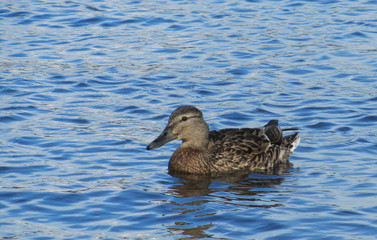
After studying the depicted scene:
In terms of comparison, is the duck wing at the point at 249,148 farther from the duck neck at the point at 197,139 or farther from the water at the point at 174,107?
the water at the point at 174,107

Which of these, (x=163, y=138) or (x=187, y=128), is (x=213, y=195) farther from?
(x=187, y=128)

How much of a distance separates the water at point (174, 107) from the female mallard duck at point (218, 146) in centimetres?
33

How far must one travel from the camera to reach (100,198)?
9570 millimetres

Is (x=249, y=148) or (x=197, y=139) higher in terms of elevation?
(x=197, y=139)

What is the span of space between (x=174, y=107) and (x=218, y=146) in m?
2.52

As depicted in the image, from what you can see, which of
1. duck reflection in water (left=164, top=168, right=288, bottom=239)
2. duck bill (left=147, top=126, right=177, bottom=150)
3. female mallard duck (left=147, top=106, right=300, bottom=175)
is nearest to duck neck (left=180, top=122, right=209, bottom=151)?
female mallard duck (left=147, top=106, right=300, bottom=175)

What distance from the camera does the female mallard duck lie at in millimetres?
11227

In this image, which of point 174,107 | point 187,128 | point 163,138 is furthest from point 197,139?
point 174,107

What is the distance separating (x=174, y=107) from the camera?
13.9m

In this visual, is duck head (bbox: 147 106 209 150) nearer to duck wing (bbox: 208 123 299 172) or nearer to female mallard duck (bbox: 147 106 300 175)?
female mallard duck (bbox: 147 106 300 175)

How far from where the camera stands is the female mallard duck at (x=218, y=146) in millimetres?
11227

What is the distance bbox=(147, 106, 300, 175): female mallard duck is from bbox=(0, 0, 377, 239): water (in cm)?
33

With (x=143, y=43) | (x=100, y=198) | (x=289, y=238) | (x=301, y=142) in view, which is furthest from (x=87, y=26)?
(x=289, y=238)

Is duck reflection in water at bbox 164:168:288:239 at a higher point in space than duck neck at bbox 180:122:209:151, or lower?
lower
